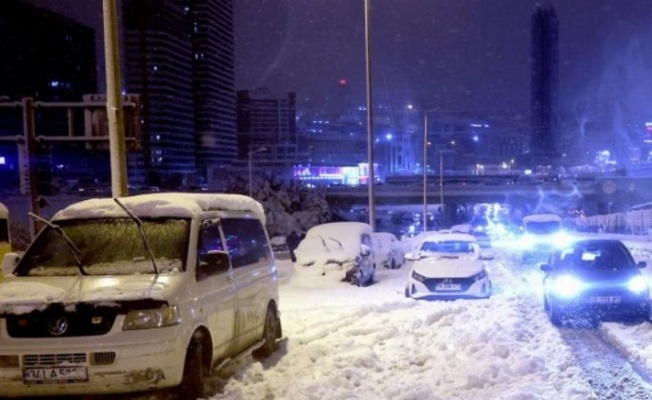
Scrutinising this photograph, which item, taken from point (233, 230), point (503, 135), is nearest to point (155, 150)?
point (503, 135)

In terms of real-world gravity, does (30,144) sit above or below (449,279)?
above

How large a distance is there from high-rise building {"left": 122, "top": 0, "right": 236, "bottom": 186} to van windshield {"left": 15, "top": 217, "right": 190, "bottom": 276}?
105094 millimetres

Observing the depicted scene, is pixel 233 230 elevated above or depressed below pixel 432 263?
above

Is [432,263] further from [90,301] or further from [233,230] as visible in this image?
[90,301]

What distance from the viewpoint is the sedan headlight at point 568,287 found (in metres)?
12.3

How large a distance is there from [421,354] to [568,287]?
4404 mm

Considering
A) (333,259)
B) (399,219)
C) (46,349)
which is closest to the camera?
Result: (46,349)

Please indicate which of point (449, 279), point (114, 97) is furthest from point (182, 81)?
point (114, 97)

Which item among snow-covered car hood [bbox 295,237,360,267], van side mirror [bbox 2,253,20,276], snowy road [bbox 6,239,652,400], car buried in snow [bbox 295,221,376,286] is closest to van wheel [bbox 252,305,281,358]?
snowy road [bbox 6,239,652,400]

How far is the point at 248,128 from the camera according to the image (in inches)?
6619

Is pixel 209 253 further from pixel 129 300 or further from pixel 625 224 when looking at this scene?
pixel 625 224

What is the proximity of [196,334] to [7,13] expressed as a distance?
3763 inches

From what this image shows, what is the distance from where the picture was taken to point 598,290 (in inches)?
479

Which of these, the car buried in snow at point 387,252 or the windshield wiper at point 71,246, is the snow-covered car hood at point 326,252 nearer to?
the car buried in snow at point 387,252
